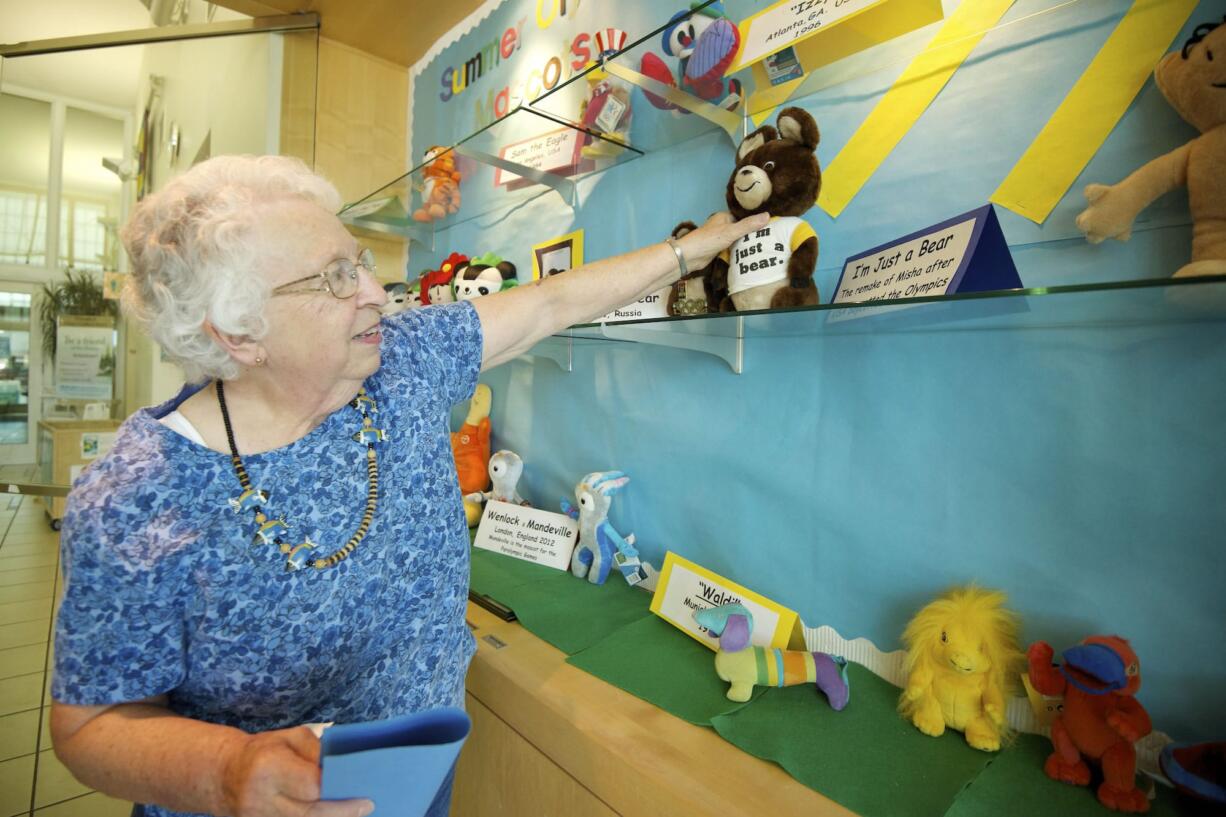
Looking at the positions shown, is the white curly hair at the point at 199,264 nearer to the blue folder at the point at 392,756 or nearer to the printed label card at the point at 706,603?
the blue folder at the point at 392,756

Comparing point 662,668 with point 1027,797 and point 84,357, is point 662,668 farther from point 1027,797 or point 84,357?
point 84,357

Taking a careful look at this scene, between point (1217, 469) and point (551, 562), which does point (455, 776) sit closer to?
point (551, 562)

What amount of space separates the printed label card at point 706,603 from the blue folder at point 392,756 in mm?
634

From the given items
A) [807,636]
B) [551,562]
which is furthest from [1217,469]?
[551,562]

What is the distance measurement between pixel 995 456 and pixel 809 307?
0.34m

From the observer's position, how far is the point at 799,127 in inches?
35.9

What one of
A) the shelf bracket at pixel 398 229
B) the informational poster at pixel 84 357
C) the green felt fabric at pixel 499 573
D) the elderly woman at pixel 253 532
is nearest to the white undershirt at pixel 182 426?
the elderly woman at pixel 253 532

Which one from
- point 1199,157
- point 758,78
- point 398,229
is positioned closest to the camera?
point 1199,157

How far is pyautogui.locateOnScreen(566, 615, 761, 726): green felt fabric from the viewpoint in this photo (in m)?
0.87

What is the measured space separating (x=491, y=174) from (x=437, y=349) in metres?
1.08

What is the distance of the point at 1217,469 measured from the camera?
65 cm

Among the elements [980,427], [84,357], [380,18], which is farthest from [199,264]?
[84,357]

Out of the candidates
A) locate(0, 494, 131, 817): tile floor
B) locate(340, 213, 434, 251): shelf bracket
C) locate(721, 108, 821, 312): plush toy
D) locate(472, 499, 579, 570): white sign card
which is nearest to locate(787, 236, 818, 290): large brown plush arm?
locate(721, 108, 821, 312): plush toy

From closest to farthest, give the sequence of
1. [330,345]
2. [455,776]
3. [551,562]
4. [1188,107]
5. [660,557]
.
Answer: [1188,107]
[330,345]
[455,776]
[660,557]
[551,562]
